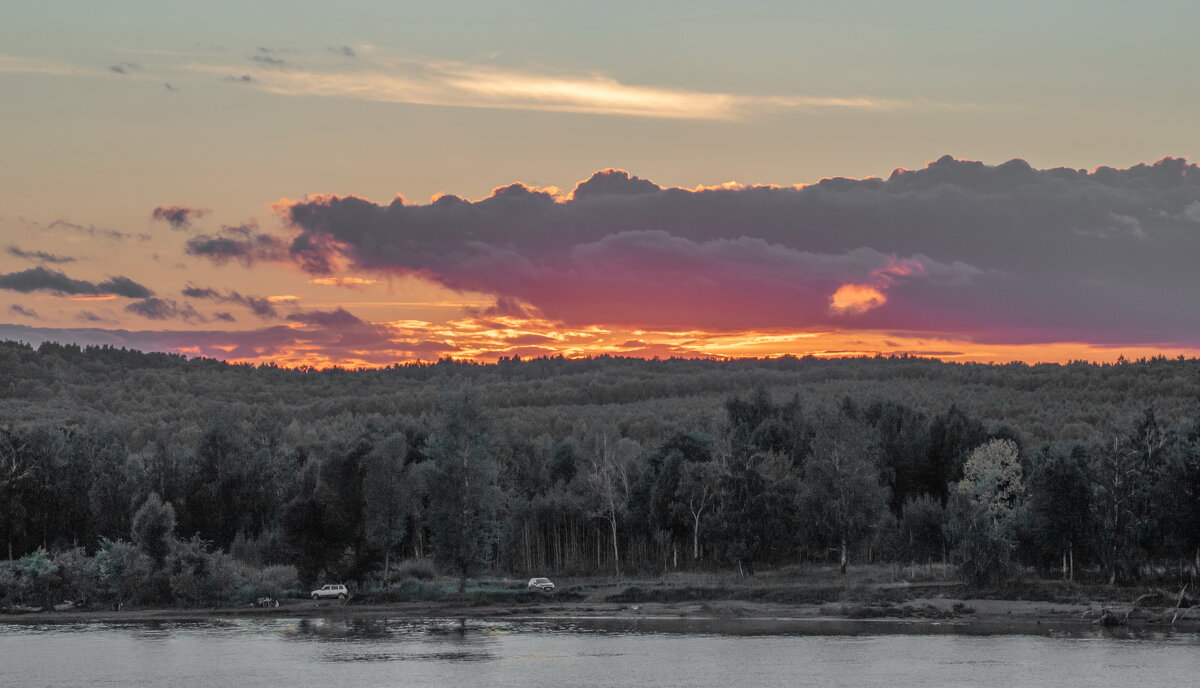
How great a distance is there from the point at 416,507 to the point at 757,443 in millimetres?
31890

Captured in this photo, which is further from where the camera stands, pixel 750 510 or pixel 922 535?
pixel 922 535

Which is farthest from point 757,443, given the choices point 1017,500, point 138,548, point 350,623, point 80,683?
point 80,683

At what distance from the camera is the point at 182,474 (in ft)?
424

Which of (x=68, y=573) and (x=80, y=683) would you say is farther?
(x=68, y=573)

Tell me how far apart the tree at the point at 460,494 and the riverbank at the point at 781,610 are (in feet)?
13.2

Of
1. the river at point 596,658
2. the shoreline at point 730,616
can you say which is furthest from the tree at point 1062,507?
the river at point 596,658

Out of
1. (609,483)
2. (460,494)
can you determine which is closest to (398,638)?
(460,494)

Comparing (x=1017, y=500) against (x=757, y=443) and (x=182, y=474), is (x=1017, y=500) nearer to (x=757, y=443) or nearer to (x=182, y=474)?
(x=757, y=443)

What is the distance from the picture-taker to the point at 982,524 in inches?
3312

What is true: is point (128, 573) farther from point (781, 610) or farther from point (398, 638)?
point (781, 610)

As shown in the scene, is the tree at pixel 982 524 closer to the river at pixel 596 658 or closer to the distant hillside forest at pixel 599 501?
the distant hillside forest at pixel 599 501

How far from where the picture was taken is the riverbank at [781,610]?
254 feet

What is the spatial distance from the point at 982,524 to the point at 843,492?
49.8 feet

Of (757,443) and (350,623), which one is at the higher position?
(757,443)
